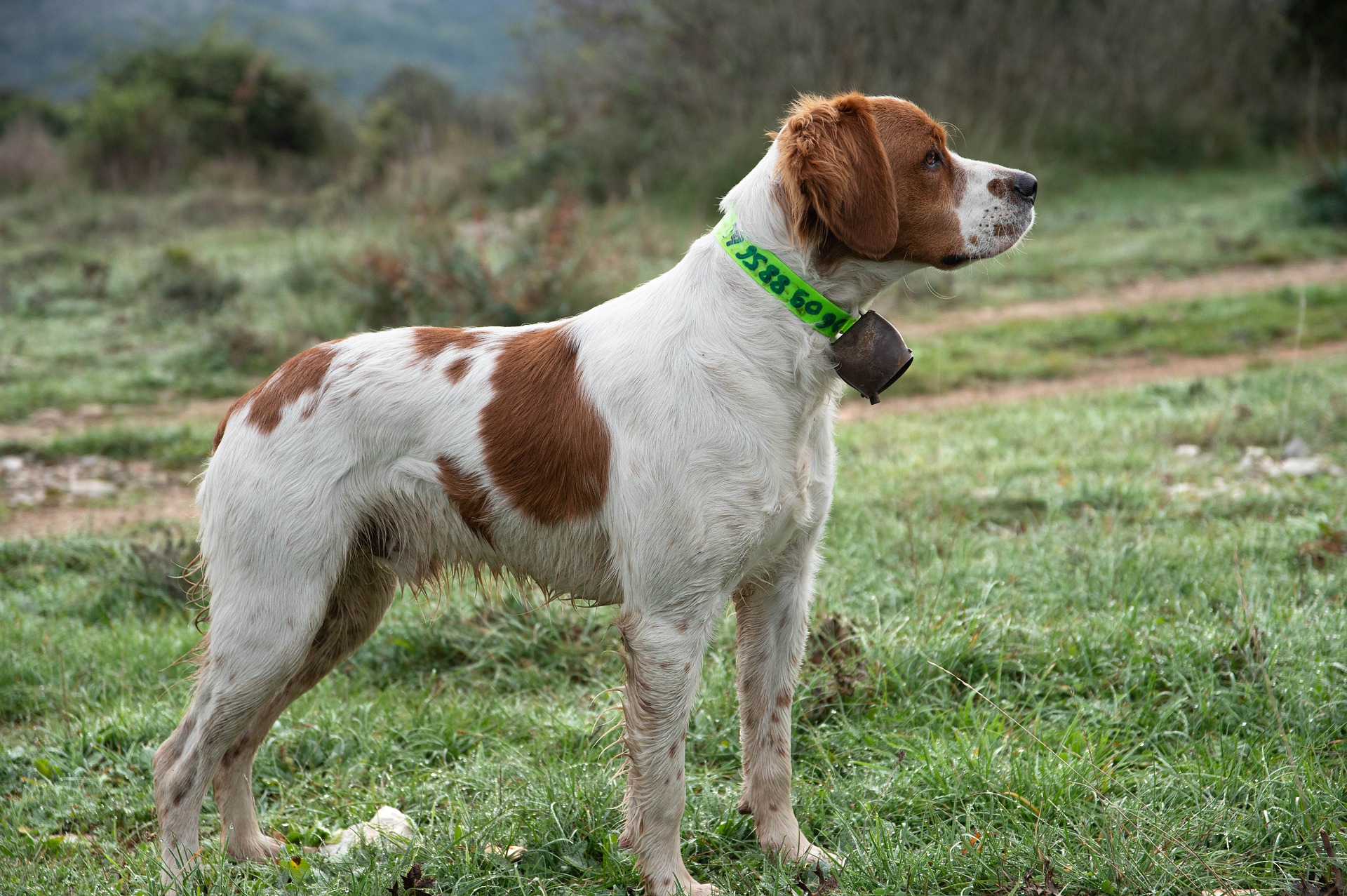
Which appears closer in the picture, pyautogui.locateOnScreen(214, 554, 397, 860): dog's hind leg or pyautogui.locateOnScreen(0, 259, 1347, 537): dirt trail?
pyautogui.locateOnScreen(214, 554, 397, 860): dog's hind leg

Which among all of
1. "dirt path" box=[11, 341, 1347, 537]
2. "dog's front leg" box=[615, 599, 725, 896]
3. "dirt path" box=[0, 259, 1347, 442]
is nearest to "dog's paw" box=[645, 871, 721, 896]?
"dog's front leg" box=[615, 599, 725, 896]

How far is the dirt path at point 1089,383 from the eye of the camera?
704 centimetres

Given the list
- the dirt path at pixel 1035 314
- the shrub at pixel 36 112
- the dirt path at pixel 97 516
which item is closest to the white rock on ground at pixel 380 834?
the dirt path at pixel 97 516

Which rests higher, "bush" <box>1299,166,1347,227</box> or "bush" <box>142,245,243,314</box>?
"bush" <box>1299,166,1347,227</box>

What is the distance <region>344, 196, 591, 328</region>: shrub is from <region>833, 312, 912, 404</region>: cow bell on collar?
5.55 meters

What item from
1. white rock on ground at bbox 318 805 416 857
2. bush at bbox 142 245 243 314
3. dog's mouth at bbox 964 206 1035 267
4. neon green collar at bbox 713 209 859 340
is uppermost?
dog's mouth at bbox 964 206 1035 267

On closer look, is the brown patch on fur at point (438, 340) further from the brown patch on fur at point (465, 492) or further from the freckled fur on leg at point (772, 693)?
the freckled fur on leg at point (772, 693)

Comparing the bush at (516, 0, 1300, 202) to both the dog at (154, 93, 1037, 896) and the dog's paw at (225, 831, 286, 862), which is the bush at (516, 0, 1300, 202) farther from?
the dog's paw at (225, 831, 286, 862)

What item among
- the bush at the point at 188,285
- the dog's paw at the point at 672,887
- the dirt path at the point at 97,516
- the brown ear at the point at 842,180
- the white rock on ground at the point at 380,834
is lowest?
the bush at the point at 188,285

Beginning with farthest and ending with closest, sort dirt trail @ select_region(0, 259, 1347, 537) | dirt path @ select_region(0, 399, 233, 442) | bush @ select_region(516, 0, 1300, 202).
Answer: bush @ select_region(516, 0, 1300, 202)
dirt path @ select_region(0, 399, 233, 442)
dirt trail @ select_region(0, 259, 1347, 537)

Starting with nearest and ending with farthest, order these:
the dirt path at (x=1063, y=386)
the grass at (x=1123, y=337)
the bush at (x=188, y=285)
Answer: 1. the dirt path at (x=1063, y=386)
2. the grass at (x=1123, y=337)
3. the bush at (x=188, y=285)

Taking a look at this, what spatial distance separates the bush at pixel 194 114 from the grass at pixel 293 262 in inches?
110

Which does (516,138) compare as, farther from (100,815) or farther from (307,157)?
(100,815)

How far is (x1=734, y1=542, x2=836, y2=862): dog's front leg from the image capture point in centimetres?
267
